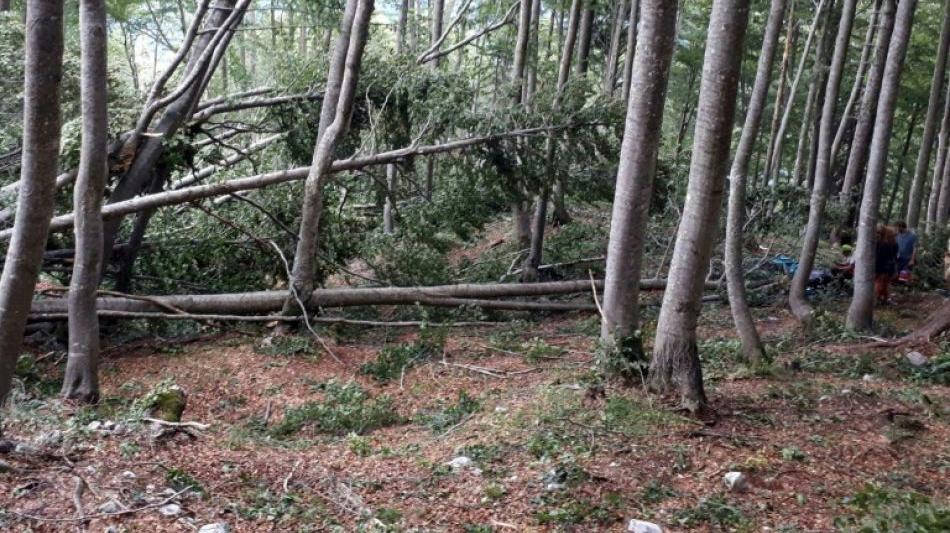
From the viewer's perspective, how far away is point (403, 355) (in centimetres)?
1021

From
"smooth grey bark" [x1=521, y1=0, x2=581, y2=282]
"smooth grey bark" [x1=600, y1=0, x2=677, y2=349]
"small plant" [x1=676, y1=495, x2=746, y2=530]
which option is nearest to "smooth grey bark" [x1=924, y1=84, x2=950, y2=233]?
"smooth grey bark" [x1=521, y1=0, x2=581, y2=282]

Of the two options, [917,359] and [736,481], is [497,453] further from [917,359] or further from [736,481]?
[917,359]

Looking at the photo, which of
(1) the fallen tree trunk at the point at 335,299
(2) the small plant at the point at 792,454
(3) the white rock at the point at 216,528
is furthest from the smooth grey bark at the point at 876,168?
(3) the white rock at the point at 216,528

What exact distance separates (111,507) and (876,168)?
1047 centimetres

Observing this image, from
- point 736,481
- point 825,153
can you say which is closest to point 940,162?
point 825,153

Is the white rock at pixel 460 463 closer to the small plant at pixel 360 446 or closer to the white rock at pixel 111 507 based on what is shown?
the small plant at pixel 360 446

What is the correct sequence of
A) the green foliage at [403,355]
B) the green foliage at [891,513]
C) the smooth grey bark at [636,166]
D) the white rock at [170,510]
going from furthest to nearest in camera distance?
1. the green foliage at [403,355]
2. the smooth grey bark at [636,166]
3. the white rock at [170,510]
4. the green foliage at [891,513]

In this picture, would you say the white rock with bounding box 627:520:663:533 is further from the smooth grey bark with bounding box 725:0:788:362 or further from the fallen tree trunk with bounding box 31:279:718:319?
the fallen tree trunk with bounding box 31:279:718:319

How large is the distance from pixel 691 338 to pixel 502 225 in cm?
1648

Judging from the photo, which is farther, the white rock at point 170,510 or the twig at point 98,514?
the white rock at point 170,510

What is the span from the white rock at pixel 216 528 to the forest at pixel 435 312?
18mm

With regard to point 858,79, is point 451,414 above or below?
below

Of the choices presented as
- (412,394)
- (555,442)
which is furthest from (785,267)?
(555,442)

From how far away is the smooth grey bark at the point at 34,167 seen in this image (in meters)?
4.68
